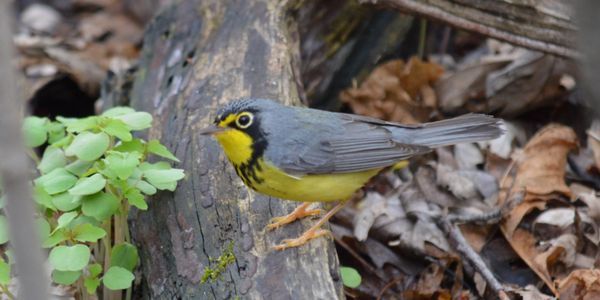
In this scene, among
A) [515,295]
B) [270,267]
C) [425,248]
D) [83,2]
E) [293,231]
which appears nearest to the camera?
[270,267]

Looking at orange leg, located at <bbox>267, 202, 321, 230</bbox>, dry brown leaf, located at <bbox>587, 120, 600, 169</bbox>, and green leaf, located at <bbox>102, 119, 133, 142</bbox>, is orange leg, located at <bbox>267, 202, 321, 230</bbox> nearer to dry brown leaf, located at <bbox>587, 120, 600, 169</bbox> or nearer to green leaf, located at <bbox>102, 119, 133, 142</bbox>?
green leaf, located at <bbox>102, 119, 133, 142</bbox>

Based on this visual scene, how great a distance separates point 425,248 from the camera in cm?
529

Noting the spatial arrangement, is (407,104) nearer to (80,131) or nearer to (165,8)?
(165,8)

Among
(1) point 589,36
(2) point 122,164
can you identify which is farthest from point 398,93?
(1) point 589,36

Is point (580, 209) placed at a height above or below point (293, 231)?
below

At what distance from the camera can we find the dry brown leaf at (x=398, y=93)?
699cm

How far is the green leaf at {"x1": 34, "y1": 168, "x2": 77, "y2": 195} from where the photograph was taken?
4164 millimetres

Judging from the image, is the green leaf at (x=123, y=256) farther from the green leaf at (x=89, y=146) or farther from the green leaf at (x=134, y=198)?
the green leaf at (x=89, y=146)

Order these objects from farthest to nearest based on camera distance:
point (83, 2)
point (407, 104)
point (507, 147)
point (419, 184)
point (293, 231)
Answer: point (83, 2)
point (407, 104)
point (507, 147)
point (419, 184)
point (293, 231)

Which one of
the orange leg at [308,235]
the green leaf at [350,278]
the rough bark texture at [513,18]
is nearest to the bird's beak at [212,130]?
the orange leg at [308,235]

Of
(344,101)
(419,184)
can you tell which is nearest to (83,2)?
(344,101)

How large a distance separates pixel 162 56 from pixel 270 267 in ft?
8.57

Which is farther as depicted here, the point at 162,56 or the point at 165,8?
the point at 165,8

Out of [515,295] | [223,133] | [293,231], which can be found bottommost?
[515,295]
